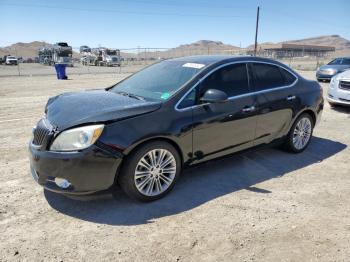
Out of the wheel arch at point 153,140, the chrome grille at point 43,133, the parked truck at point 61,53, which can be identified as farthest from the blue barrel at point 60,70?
the parked truck at point 61,53

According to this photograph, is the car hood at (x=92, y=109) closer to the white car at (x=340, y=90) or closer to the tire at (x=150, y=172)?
the tire at (x=150, y=172)

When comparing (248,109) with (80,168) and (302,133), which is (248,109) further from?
(80,168)

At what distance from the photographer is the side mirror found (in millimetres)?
3904

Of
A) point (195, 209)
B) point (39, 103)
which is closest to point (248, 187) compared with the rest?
point (195, 209)

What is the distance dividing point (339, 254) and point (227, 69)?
8.40ft

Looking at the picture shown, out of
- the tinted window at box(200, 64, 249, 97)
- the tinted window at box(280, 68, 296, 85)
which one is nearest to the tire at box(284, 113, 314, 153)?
the tinted window at box(280, 68, 296, 85)

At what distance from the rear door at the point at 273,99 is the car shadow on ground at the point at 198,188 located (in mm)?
448

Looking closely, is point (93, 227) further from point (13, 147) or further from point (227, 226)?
point (13, 147)

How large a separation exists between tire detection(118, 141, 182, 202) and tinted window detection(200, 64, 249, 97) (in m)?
0.93

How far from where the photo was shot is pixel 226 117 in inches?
167

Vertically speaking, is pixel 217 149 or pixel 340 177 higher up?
pixel 217 149

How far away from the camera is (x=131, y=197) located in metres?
3.67

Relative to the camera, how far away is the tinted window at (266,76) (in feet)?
15.6

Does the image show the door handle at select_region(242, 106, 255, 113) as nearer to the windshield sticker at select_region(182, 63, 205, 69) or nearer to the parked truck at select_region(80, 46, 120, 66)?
the windshield sticker at select_region(182, 63, 205, 69)
